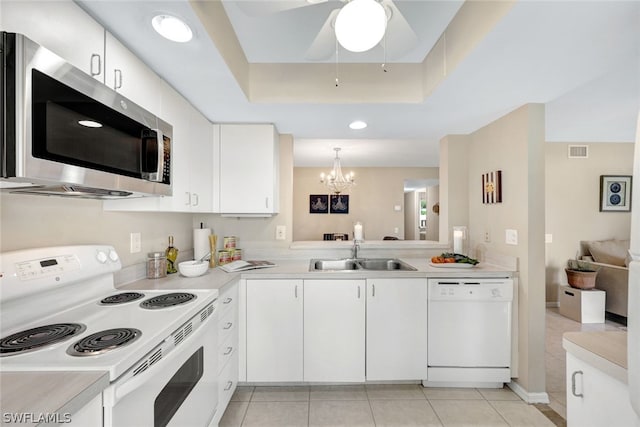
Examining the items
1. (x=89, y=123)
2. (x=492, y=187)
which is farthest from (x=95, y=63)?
(x=492, y=187)

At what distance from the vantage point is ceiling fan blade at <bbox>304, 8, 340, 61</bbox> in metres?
1.22

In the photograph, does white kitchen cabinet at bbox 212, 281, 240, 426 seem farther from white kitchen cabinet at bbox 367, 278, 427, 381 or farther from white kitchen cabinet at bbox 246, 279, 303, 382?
white kitchen cabinet at bbox 367, 278, 427, 381

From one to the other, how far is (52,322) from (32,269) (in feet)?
0.80

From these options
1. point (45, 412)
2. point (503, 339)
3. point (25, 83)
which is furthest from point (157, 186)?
point (503, 339)

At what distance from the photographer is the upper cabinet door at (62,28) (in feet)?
2.84

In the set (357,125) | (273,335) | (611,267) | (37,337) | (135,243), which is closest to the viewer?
(37,337)

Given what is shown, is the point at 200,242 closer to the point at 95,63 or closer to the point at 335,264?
the point at 335,264

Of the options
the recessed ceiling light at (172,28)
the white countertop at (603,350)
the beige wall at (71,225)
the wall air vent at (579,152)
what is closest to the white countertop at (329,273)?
the beige wall at (71,225)

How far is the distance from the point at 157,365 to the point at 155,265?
107cm

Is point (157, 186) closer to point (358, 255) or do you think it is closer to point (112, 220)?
point (112, 220)

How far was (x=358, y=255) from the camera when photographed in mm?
2805

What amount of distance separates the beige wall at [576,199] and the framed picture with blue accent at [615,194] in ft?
0.17

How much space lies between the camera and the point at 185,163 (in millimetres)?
1949

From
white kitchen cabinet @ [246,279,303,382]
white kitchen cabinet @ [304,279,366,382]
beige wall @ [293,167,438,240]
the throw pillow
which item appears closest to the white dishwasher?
white kitchen cabinet @ [304,279,366,382]
